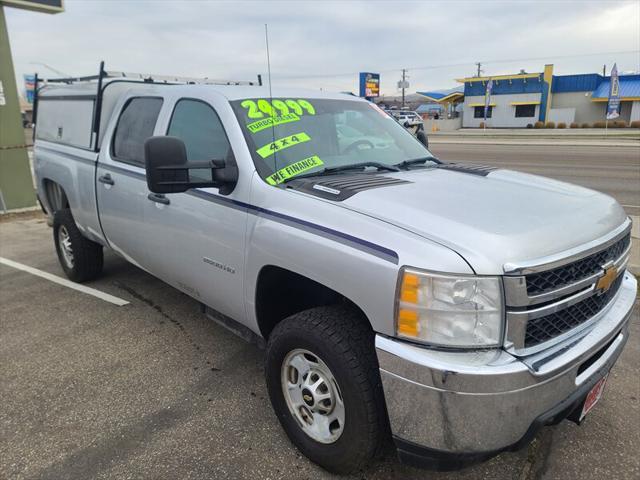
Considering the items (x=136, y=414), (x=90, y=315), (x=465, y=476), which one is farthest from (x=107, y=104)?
(x=465, y=476)

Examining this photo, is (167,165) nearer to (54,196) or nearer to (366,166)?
(366,166)

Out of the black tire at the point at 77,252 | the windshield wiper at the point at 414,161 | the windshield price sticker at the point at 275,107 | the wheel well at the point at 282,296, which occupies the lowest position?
the black tire at the point at 77,252

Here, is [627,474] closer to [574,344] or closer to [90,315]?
[574,344]

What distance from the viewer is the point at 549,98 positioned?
51.0 m

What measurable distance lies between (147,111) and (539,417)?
10.8 feet

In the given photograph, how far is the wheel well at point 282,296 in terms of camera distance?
8.46 ft

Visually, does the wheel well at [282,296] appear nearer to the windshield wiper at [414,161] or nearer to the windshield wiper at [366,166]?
the windshield wiper at [366,166]

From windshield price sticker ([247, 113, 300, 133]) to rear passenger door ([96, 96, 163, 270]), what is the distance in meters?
1.04

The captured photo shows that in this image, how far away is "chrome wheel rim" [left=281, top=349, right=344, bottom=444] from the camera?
2.27m

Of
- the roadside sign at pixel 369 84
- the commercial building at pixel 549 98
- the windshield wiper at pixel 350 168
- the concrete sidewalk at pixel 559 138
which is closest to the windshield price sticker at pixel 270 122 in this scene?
the windshield wiper at pixel 350 168

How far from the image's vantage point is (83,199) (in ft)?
14.8

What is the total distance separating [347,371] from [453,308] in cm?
55

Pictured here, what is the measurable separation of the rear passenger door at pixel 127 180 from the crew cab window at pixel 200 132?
0.31 m

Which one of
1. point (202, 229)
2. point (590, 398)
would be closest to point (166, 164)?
point (202, 229)
